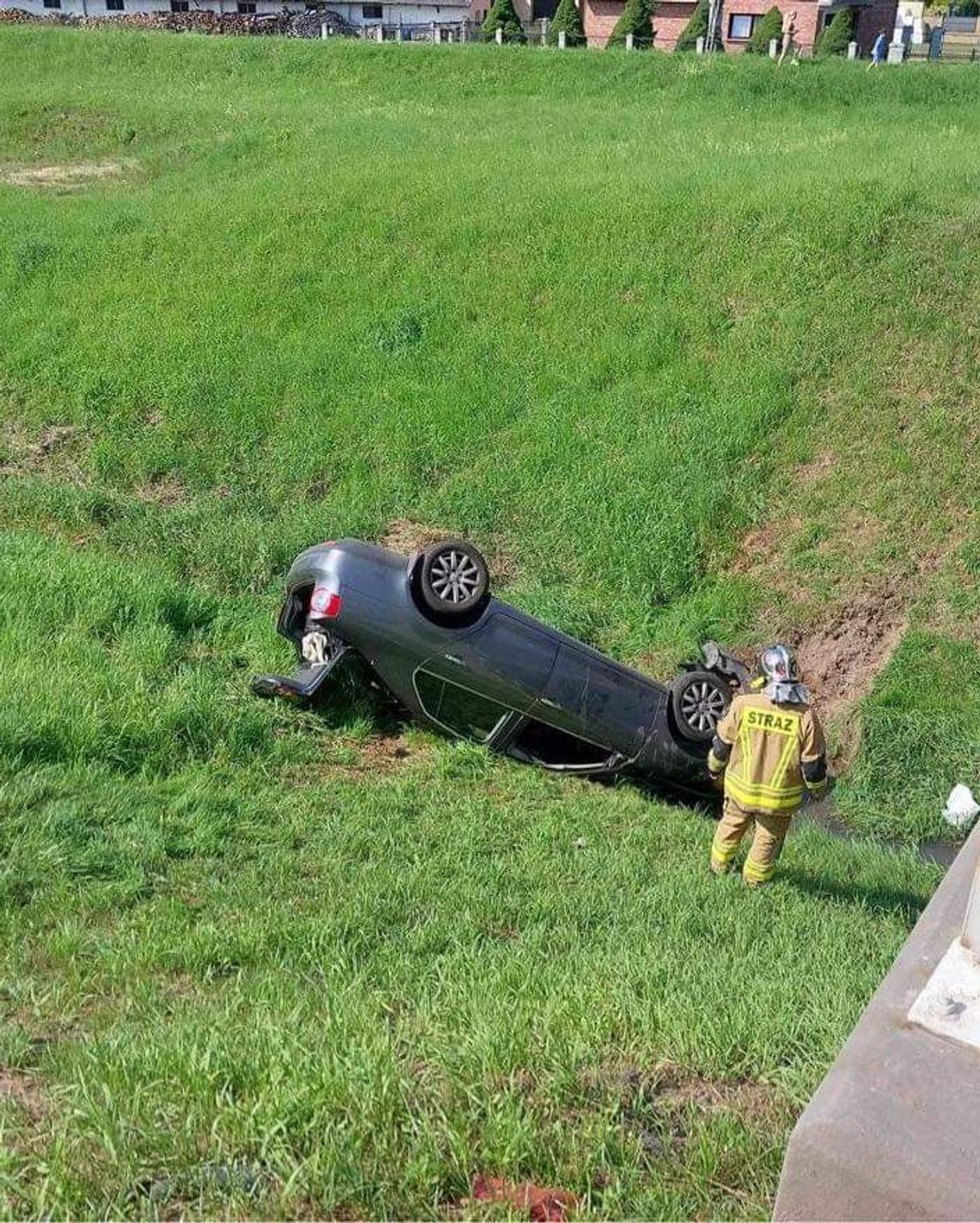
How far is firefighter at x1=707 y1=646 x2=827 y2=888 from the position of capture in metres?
6.18

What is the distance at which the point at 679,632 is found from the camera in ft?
34.0

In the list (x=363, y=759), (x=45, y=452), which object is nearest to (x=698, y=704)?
(x=363, y=759)

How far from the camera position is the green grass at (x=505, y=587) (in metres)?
3.35

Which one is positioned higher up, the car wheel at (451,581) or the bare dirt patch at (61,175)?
the bare dirt patch at (61,175)

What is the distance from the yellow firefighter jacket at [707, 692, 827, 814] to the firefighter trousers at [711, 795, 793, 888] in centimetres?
7

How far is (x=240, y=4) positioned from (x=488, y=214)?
4337 cm

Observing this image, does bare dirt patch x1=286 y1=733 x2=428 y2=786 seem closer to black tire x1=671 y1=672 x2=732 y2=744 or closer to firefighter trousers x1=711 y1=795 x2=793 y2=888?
black tire x1=671 y1=672 x2=732 y2=744

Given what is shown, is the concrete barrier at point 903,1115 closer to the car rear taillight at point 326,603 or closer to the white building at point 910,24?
the car rear taillight at point 326,603

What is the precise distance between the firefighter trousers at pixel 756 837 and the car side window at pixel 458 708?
1992 millimetres

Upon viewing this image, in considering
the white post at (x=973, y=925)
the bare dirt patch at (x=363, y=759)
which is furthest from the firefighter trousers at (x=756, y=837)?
the white post at (x=973, y=925)

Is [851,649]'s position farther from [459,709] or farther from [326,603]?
[326,603]

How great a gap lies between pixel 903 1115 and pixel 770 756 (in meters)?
3.61

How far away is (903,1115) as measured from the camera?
270 cm

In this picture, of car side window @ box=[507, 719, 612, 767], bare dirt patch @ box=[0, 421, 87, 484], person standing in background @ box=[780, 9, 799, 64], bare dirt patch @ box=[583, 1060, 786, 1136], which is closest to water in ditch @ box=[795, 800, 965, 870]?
car side window @ box=[507, 719, 612, 767]
